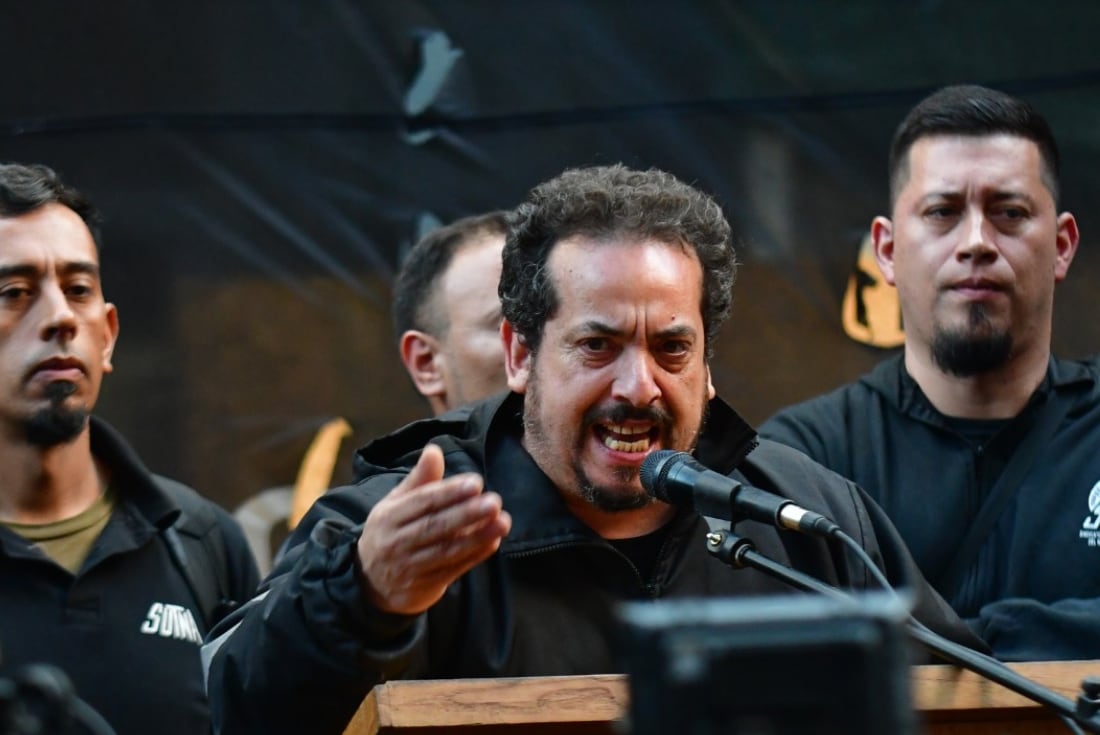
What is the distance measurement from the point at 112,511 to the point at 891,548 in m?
1.86

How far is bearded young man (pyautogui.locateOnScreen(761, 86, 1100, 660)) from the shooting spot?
3777mm

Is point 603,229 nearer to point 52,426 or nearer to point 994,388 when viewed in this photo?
point 994,388

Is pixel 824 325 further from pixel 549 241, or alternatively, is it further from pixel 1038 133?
pixel 549 241

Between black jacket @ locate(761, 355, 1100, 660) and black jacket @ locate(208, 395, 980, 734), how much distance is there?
0.48m

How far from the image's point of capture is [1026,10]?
15.9 feet

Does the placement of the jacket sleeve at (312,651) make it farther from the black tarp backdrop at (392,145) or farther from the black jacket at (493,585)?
the black tarp backdrop at (392,145)

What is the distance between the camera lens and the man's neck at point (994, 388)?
399 cm

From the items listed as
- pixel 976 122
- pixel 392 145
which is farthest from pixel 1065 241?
pixel 392 145

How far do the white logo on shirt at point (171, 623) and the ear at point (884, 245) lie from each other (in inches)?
70.6

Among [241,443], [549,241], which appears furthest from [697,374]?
[241,443]

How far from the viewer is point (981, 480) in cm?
392

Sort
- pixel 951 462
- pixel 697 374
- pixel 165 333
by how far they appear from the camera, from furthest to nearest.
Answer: pixel 165 333 → pixel 951 462 → pixel 697 374

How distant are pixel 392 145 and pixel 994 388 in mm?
1807

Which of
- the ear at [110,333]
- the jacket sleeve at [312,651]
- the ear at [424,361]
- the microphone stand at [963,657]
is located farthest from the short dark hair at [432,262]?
the microphone stand at [963,657]
